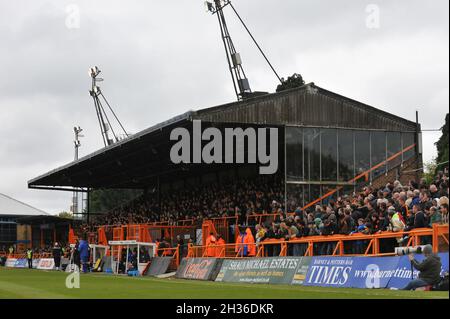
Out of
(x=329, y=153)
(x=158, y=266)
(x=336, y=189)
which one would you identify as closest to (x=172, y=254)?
(x=158, y=266)

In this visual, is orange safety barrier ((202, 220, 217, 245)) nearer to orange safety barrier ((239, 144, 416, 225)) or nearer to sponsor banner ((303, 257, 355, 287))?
orange safety barrier ((239, 144, 416, 225))

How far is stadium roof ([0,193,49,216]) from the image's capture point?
96625mm

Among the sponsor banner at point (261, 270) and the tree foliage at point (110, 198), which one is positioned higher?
the tree foliage at point (110, 198)

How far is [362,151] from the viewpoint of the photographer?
1591 inches

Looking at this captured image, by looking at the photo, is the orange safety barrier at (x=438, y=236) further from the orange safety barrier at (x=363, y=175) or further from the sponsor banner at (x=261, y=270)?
the orange safety barrier at (x=363, y=175)

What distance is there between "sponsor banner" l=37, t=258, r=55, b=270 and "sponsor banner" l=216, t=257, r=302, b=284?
93.0ft

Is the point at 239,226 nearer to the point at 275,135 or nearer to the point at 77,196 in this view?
the point at 275,135

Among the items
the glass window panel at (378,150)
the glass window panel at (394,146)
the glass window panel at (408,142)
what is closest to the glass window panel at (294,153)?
the glass window panel at (378,150)

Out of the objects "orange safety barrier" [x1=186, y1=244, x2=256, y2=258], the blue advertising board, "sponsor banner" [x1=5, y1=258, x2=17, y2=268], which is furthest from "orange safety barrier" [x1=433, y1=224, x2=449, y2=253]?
"sponsor banner" [x1=5, y1=258, x2=17, y2=268]

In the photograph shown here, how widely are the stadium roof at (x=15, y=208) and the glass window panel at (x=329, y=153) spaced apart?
6250cm

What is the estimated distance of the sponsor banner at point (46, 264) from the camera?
5489cm

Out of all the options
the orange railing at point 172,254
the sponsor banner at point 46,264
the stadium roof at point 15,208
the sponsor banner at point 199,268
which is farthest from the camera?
the stadium roof at point 15,208
